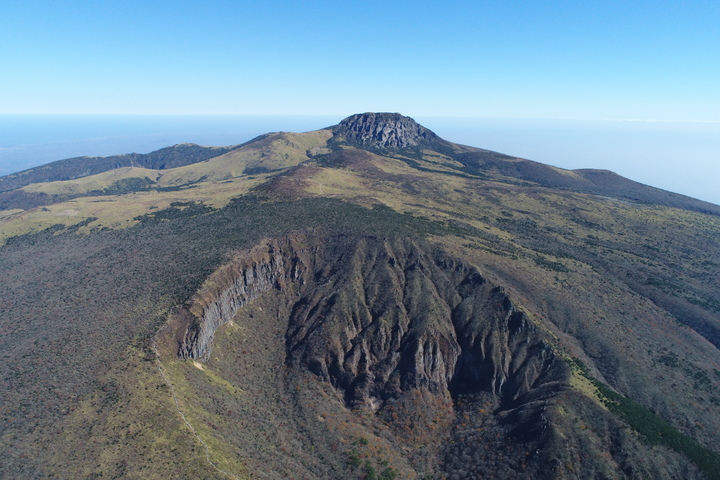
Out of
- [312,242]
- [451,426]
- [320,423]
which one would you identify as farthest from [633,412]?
[312,242]

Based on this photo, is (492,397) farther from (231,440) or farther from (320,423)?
(231,440)

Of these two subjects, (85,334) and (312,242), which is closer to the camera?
(85,334)

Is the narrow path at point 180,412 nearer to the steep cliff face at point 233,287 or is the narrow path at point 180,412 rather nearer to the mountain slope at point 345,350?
the mountain slope at point 345,350

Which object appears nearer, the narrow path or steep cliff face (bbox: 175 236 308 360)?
the narrow path

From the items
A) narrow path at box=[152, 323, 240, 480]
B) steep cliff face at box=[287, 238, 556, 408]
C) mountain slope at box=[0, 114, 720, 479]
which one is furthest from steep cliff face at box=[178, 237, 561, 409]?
narrow path at box=[152, 323, 240, 480]

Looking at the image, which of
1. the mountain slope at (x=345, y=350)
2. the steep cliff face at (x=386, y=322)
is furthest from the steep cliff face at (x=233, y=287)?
the mountain slope at (x=345, y=350)

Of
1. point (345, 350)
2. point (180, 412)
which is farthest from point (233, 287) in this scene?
point (180, 412)

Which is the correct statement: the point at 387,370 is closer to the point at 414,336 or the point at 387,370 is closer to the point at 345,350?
the point at 414,336

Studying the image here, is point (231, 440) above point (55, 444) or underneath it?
underneath

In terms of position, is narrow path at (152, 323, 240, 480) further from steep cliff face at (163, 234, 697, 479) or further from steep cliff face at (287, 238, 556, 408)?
steep cliff face at (287, 238, 556, 408)
